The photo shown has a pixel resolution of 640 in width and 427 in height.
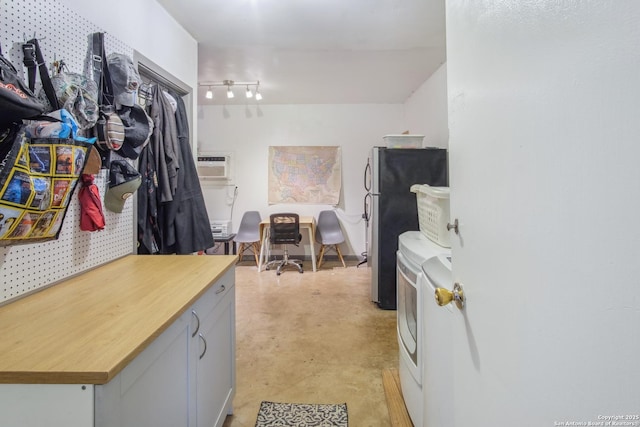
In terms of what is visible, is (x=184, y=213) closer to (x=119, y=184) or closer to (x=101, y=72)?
(x=119, y=184)

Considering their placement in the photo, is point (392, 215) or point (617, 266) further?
point (392, 215)

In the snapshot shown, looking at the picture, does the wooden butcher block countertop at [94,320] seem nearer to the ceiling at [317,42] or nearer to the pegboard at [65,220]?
the pegboard at [65,220]

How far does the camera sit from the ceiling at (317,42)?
7.22 feet

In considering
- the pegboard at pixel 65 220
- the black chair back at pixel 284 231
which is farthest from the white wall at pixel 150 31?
the black chair back at pixel 284 231

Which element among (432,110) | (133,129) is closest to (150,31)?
(133,129)

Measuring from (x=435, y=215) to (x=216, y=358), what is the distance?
1.35 metres

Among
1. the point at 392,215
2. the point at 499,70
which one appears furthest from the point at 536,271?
the point at 392,215

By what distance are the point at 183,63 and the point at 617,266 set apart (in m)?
2.75

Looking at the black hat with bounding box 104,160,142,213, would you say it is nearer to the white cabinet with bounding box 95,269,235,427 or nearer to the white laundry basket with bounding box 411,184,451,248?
the white cabinet with bounding box 95,269,235,427

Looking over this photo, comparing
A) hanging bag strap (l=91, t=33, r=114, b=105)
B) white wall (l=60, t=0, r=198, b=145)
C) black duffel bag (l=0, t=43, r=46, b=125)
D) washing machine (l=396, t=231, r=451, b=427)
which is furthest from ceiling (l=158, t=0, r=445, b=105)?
washing machine (l=396, t=231, r=451, b=427)

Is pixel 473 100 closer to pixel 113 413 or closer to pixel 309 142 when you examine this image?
pixel 113 413

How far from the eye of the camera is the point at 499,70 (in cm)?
69

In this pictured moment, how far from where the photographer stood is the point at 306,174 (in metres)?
5.07

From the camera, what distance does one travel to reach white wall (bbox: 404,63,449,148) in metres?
3.39
